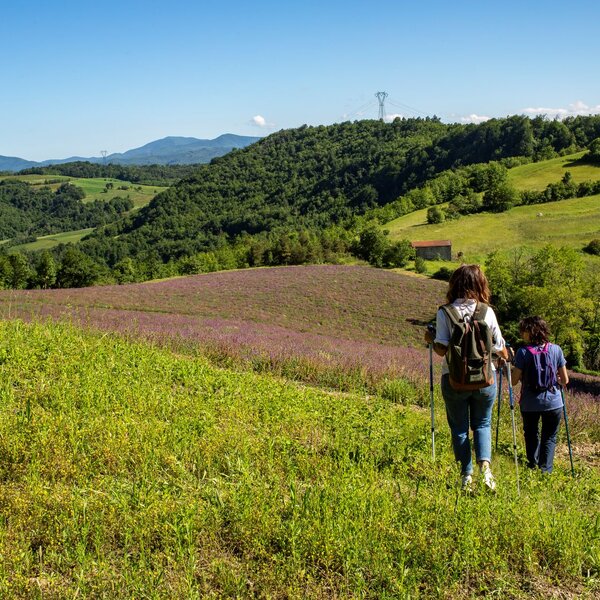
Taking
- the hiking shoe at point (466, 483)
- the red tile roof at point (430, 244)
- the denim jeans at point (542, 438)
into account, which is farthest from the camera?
the red tile roof at point (430, 244)

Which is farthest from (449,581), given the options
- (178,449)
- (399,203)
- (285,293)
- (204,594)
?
(399,203)

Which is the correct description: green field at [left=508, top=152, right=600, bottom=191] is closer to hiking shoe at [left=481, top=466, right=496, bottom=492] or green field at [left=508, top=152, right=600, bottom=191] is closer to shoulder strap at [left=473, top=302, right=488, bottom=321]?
shoulder strap at [left=473, top=302, right=488, bottom=321]

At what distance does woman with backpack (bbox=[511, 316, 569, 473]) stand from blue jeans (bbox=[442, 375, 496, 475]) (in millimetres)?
1360

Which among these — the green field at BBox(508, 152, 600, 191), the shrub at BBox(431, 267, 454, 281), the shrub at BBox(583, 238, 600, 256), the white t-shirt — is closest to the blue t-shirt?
the white t-shirt

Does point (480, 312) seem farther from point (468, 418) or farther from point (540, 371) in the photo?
point (540, 371)

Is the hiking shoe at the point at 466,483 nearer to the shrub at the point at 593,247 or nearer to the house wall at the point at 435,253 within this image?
the house wall at the point at 435,253

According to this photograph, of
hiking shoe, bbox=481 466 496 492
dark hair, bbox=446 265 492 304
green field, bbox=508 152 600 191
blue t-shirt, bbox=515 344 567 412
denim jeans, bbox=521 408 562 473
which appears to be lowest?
denim jeans, bbox=521 408 562 473

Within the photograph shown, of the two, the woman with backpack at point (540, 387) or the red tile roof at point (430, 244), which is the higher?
the woman with backpack at point (540, 387)

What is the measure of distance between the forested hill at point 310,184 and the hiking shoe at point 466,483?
12086 centimetres

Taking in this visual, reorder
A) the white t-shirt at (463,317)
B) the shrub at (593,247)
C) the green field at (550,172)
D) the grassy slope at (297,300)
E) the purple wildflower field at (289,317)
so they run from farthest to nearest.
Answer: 1. the green field at (550,172)
2. the shrub at (593,247)
3. the grassy slope at (297,300)
4. the purple wildflower field at (289,317)
5. the white t-shirt at (463,317)

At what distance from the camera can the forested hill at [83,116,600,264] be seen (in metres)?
137

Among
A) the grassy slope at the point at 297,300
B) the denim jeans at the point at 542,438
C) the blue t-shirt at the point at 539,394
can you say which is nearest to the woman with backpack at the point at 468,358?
the blue t-shirt at the point at 539,394

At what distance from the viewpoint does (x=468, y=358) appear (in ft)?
14.9

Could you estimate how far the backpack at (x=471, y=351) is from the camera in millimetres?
4547
